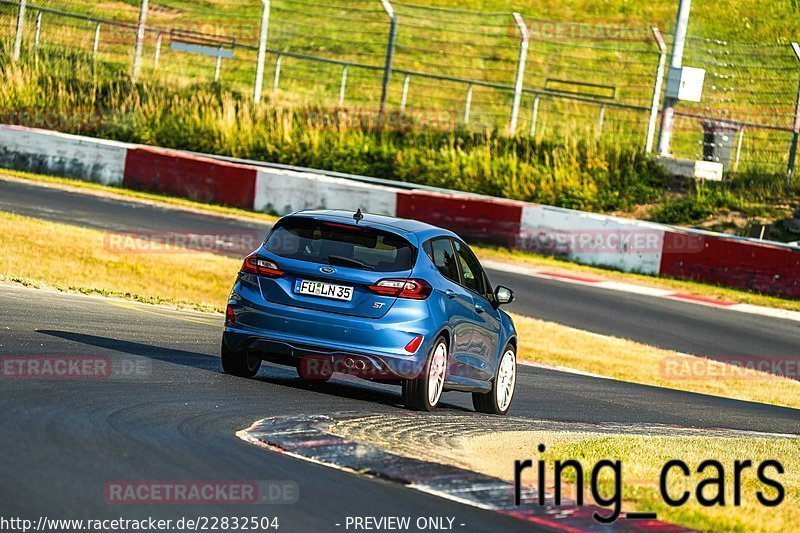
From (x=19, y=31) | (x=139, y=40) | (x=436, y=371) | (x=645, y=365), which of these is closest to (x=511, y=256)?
(x=645, y=365)

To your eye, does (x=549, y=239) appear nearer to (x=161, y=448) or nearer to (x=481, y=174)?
(x=481, y=174)

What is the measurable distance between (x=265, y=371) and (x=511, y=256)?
12907mm

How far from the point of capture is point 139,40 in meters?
29.9

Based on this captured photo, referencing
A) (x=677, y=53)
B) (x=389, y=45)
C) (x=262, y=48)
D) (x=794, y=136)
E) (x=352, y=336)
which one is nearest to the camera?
(x=352, y=336)

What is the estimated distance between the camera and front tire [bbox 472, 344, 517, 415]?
11.5 m

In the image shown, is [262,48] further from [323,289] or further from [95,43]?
[323,289]

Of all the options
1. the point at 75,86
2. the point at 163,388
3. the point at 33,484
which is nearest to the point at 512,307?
the point at 163,388

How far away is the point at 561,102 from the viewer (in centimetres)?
3831

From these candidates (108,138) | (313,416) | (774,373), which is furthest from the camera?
(108,138)

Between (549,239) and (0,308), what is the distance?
13393 mm
